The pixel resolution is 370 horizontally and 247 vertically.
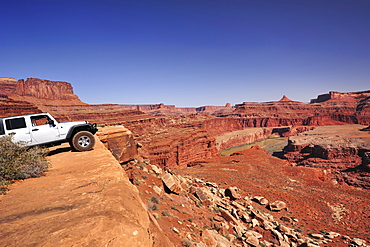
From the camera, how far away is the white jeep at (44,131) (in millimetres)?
6234

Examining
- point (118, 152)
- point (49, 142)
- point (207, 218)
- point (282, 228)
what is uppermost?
point (49, 142)

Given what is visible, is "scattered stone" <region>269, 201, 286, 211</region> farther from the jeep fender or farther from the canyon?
the jeep fender

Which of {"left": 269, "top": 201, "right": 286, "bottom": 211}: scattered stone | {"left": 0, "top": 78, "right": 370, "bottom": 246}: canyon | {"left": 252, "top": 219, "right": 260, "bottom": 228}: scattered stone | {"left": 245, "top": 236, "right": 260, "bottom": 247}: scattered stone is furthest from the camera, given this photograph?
{"left": 269, "top": 201, "right": 286, "bottom": 211}: scattered stone

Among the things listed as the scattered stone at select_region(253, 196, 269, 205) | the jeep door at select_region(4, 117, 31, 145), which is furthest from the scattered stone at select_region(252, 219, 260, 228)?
the jeep door at select_region(4, 117, 31, 145)

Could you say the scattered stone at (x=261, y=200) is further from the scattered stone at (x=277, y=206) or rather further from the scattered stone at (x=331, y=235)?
the scattered stone at (x=331, y=235)

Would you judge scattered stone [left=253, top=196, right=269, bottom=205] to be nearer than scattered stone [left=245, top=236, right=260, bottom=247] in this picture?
No

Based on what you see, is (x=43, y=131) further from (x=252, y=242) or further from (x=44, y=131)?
(x=252, y=242)

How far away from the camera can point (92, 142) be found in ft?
23.5

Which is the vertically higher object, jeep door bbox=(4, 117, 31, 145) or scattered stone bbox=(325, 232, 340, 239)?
jeep door bbox=(4, 117, 31, 145)

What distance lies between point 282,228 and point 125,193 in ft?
40.7

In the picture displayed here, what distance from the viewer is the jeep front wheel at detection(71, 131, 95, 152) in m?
6.99

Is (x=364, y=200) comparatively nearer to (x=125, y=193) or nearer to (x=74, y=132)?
(x=125, y=193)

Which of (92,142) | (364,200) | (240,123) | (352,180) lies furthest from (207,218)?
(240,123)

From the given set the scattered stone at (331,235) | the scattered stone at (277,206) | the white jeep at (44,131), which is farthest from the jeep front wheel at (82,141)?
the scattered stone at (331,235)
